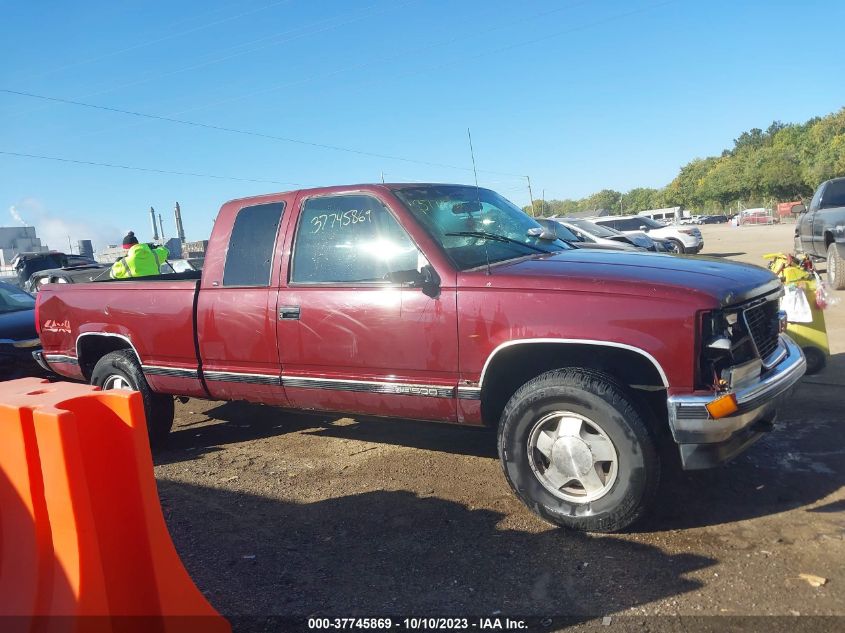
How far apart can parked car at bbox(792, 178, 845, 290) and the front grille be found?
780 cm

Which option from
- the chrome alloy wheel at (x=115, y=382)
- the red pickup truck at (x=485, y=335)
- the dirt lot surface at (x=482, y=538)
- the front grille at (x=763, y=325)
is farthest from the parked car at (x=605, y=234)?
the chrome alloy wheel at (x=115, y=382)

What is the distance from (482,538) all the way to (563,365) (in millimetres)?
1032

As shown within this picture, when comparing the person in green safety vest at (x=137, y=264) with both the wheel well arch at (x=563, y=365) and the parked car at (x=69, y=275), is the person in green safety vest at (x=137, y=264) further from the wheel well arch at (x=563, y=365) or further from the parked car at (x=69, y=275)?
the wheel well arch at (x=563, y=365)

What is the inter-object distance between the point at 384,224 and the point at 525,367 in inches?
49.0

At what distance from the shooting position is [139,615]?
8.30ft

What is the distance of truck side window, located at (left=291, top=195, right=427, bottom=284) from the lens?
4.09m

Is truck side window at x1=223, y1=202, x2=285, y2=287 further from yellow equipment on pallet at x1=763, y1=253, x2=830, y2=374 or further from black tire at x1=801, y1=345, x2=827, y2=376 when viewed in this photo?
black tire at x1=801, y1=345, x2=827, y2=376

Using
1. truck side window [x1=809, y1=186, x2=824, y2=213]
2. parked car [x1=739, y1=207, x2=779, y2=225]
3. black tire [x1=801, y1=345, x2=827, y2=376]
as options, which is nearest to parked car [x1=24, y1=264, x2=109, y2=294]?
black tire [x1=801, y1=345, x2=827, y2=376]

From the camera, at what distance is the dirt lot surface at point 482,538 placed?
9.44 feet

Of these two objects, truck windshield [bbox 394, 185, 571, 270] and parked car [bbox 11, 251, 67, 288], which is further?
parked car [bbox 11, 251, 67, 288]

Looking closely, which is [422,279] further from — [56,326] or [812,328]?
[812,328]

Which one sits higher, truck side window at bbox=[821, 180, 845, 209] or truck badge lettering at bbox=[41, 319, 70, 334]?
truck side window at bbox=[821, 180, 845, 209]

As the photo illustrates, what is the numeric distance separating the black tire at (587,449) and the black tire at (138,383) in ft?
9.92

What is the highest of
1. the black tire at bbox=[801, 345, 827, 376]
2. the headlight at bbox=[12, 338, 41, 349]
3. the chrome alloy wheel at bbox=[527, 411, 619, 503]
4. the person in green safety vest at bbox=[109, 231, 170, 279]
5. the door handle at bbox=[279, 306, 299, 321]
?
the person in green safety vest at bbox=[109, 231, 170, 279]
